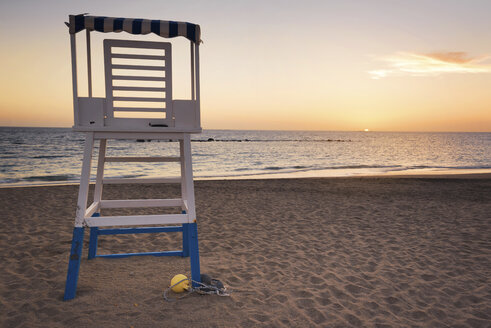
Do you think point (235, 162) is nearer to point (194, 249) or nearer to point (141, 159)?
point (141, 159)

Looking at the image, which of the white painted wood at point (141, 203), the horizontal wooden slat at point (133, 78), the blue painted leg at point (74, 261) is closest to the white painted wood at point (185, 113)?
the horizontal wooden slat at point (133, 78)

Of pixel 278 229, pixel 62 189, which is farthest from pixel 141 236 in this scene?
pixel 62 189

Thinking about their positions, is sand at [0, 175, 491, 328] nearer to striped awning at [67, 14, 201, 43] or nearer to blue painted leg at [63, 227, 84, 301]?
blue painted leg at [63, 227, 84, 301]

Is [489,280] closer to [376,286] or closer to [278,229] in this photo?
[376,286]

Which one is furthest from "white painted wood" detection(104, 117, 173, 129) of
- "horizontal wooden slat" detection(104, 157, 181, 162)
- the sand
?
the sand

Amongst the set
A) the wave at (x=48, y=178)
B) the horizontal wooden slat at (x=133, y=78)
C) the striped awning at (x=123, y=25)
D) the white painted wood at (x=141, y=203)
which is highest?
the striped awning at (x=123, y=25)

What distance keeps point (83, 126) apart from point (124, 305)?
6.14 feet

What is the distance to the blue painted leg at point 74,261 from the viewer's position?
3.20m

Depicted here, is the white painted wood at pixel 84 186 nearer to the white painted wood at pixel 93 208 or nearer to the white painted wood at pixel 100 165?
the white painted wood at pixel 93 208

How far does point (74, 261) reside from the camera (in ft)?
10.8

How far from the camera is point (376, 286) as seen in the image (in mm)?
4039

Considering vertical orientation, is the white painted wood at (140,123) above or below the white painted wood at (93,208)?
above

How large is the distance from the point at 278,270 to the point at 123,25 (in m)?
3.54

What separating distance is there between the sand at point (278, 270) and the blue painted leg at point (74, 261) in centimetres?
10
